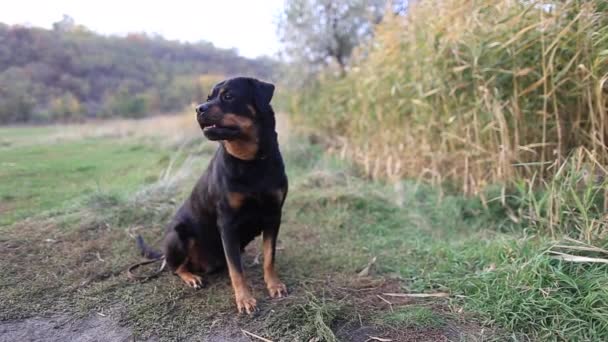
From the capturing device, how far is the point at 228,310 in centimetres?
215

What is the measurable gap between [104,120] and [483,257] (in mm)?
4761

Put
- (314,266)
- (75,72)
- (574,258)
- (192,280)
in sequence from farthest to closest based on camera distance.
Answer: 1. (75,72)
2. (314,266)
3. (192,280)
4. (574,258)

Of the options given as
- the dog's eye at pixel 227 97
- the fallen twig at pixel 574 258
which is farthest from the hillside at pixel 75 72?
the fallen twig at pixel 574 258

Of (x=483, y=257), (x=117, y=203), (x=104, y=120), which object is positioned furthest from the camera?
(x=104, y=120)

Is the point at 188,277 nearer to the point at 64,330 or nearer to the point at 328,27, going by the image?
the point at 64,330

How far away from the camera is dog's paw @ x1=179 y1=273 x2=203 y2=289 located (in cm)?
240

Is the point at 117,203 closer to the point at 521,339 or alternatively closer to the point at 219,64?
the point at 521,339

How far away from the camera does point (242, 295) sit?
2154 millimetres

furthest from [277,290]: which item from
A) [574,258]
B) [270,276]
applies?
[574,258]

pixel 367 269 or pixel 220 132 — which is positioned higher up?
pixel 220 132

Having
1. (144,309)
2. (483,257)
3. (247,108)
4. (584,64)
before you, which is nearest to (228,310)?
(144,309)

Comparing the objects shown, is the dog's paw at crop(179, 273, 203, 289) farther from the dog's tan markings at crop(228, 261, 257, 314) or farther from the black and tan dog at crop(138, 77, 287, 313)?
the dog's tan markings at crop(228, 261, 257, 314)

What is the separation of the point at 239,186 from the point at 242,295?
0.59 metres

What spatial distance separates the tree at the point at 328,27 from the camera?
798cm
